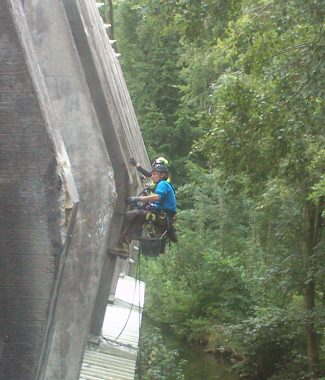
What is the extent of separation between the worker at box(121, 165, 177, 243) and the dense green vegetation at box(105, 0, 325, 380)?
209 centimetres

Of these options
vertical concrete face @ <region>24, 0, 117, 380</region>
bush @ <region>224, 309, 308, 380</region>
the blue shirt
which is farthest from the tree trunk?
vertical concrete face @ <region>24, 0, 117, 380</region>

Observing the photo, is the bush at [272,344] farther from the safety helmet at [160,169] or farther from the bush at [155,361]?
the safety helmet at [160,169]

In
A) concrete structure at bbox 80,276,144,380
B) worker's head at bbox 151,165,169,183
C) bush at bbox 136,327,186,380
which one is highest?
worker's head at bbox 151,165,169,183

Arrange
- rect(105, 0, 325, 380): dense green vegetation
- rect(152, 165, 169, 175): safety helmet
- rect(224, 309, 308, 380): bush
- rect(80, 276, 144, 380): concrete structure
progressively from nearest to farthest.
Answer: rect(80, 276, 144, 380): concrete structure
rect(152, 165, 169, 175): safety helmet
rect(105, 0, 325, 380): dense green vegetation
rect(224, 309, 308, 380): bush

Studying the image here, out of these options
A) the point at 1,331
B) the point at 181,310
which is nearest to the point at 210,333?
the point at 181,310

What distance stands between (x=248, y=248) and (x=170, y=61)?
495 inches

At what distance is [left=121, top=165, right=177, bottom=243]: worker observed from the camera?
35.6 feet

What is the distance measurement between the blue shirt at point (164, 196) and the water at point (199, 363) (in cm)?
1039

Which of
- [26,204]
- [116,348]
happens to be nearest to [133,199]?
[116,348]

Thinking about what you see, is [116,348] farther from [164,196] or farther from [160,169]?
[160,169]

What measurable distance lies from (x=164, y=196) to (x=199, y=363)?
15.1 metres

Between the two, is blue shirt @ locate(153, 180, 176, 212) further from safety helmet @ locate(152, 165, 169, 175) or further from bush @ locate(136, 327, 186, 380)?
bush @ locate(136, 327, 186, 380)

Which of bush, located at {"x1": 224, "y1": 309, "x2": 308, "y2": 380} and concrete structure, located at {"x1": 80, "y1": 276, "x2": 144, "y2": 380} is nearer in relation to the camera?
concrete structure, located at {"x1": 80, "y1": 276, "x2": 144, "y2": 380}

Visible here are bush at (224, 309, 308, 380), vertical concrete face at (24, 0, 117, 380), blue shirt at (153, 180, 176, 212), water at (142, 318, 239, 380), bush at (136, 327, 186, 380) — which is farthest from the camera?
water at (142, 318, 239, 380)
